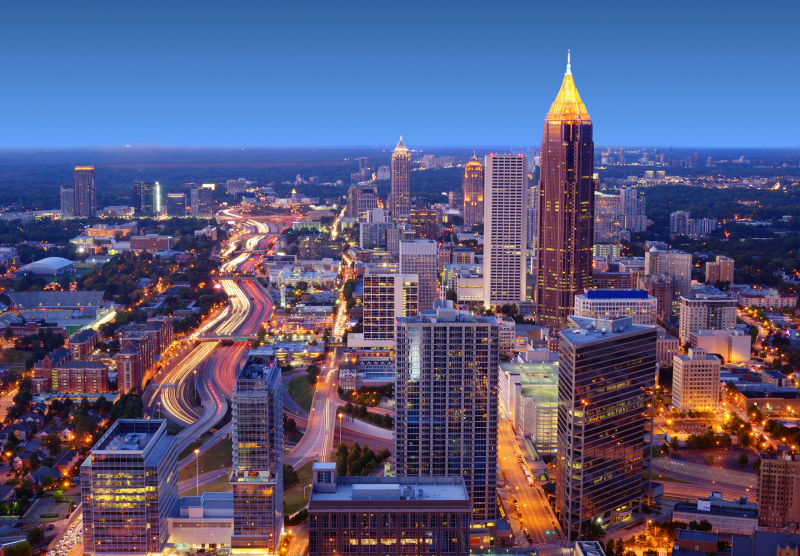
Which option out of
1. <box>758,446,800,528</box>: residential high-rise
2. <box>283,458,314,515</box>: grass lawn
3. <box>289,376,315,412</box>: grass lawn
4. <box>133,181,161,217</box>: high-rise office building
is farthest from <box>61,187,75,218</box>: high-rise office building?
<box>758,446,800,528</box>: residential high-rise

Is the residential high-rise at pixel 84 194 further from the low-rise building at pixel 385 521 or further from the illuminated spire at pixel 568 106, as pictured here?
the low-rise building at pixel 385 521

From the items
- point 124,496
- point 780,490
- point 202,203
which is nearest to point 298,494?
point 124,496

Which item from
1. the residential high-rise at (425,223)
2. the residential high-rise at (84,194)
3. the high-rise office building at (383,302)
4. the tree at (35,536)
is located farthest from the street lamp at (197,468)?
the residential high-rise at (84,194)

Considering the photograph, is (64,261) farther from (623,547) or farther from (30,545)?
(623,547)

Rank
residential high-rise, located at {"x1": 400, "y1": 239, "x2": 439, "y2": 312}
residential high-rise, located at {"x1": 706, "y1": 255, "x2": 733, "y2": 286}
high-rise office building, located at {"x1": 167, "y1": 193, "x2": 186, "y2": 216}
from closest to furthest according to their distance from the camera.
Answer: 1. residential high-rise, located at {"x1": 400, "y1": 239, "x2": 439, "y2": 312}
2. residential high-rise, located at {"x1": 706, "y1": 255, "x2": 733, "y2": 286}
3. high-rise office building, located at {"x1": 167, "y1": 193, "x2": 186, "y2": 216}

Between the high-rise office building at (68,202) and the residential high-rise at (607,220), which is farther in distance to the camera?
the high-rise office building at (68,202)

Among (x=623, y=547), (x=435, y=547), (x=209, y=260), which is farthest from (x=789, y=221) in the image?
(x=435, y=547)

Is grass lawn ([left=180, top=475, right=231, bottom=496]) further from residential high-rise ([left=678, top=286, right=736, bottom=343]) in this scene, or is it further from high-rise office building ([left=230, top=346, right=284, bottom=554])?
residential high-rise ([left=678, top=286, right=736, bottom=343])
